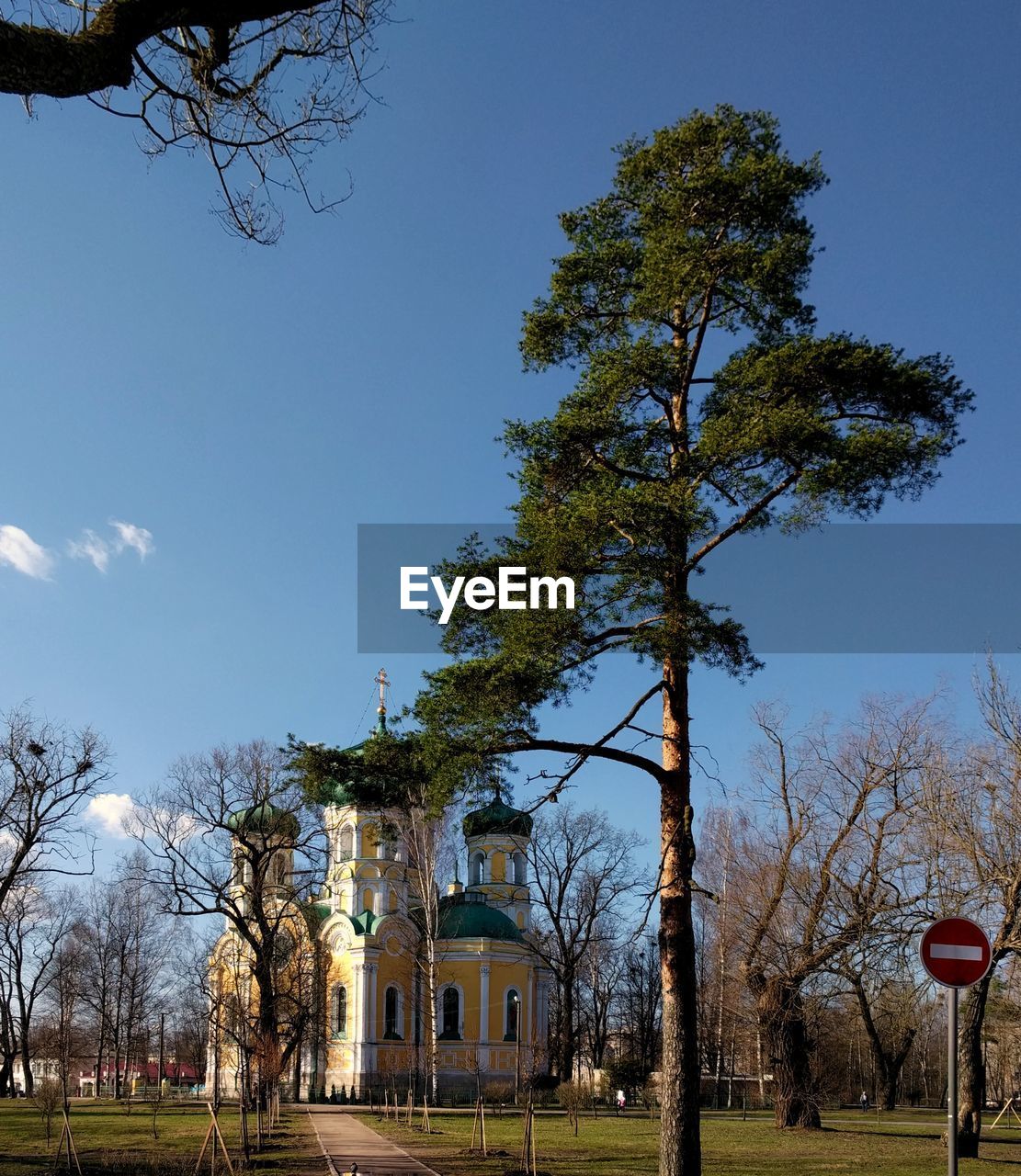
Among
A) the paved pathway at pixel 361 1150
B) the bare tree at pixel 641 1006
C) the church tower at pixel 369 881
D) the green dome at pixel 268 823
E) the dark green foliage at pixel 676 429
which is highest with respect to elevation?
the dark green foliage at pixel 676 429

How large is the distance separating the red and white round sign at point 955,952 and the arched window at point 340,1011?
4087 centimetres

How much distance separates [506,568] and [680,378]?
328 centimetres

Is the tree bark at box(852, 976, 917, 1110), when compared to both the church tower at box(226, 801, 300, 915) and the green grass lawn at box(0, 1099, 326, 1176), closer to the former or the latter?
the green grass lawn at box(0, 1099, 326, 1176)

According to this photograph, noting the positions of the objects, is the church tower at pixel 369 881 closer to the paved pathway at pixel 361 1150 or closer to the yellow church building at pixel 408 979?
the yellow church building at pixel 408 979

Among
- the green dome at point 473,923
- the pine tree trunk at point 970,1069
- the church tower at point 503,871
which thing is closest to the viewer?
the pine tree trunk at point 970,1069

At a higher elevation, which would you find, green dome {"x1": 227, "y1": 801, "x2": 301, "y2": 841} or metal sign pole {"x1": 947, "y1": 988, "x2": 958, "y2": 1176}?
green dome {"x1": 227, "y1": 801, "x2": 301, "y2": 841}

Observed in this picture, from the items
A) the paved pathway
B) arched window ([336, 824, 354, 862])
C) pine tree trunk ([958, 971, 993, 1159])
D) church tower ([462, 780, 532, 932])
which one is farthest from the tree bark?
arched window ([336, 824, 354, 862])

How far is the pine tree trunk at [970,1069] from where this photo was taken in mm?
20297

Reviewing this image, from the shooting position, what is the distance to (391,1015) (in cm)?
4744

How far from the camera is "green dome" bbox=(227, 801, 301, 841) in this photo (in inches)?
1323

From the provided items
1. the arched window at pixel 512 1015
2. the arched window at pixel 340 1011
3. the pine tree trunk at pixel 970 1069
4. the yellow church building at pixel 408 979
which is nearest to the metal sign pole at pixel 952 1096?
the pine tree trunk at pixel 970 1069

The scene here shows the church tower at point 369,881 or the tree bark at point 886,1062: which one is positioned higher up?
the church tower at point 369,881

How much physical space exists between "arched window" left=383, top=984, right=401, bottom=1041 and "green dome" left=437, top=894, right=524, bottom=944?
3.15 m

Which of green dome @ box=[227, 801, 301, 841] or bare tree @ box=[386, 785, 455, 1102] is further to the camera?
bare tree @ box=[386, 785, 455, 1102]
